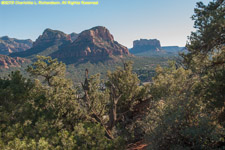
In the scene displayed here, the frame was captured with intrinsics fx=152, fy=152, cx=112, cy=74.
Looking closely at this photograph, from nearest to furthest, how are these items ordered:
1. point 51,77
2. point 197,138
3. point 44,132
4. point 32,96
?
point 197,138, point 44,132, point 32,96, point 51,77

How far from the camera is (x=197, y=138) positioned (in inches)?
286

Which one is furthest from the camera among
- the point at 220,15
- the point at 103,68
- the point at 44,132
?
the point at 103,68

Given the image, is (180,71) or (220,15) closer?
(220,15)

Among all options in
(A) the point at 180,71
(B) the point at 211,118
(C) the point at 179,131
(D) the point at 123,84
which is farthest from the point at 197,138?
(A) the point at 180,71

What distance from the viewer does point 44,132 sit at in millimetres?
9633

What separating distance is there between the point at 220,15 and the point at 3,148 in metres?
13.5

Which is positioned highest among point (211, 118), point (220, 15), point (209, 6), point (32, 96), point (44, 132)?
point (209, 6)

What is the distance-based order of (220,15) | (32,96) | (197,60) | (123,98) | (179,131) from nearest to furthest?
(179,131)
(220,15)
(197,60)
(32,96)
(123,98)

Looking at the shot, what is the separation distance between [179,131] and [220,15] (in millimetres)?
6815

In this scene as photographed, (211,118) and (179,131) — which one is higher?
(211,118)

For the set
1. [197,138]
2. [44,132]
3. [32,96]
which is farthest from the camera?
[32,96]

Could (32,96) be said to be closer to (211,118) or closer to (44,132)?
(44,132)

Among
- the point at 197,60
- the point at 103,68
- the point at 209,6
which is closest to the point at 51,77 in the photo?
the point at 197,60

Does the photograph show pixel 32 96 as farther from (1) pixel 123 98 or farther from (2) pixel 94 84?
(1) pixel 123 98
